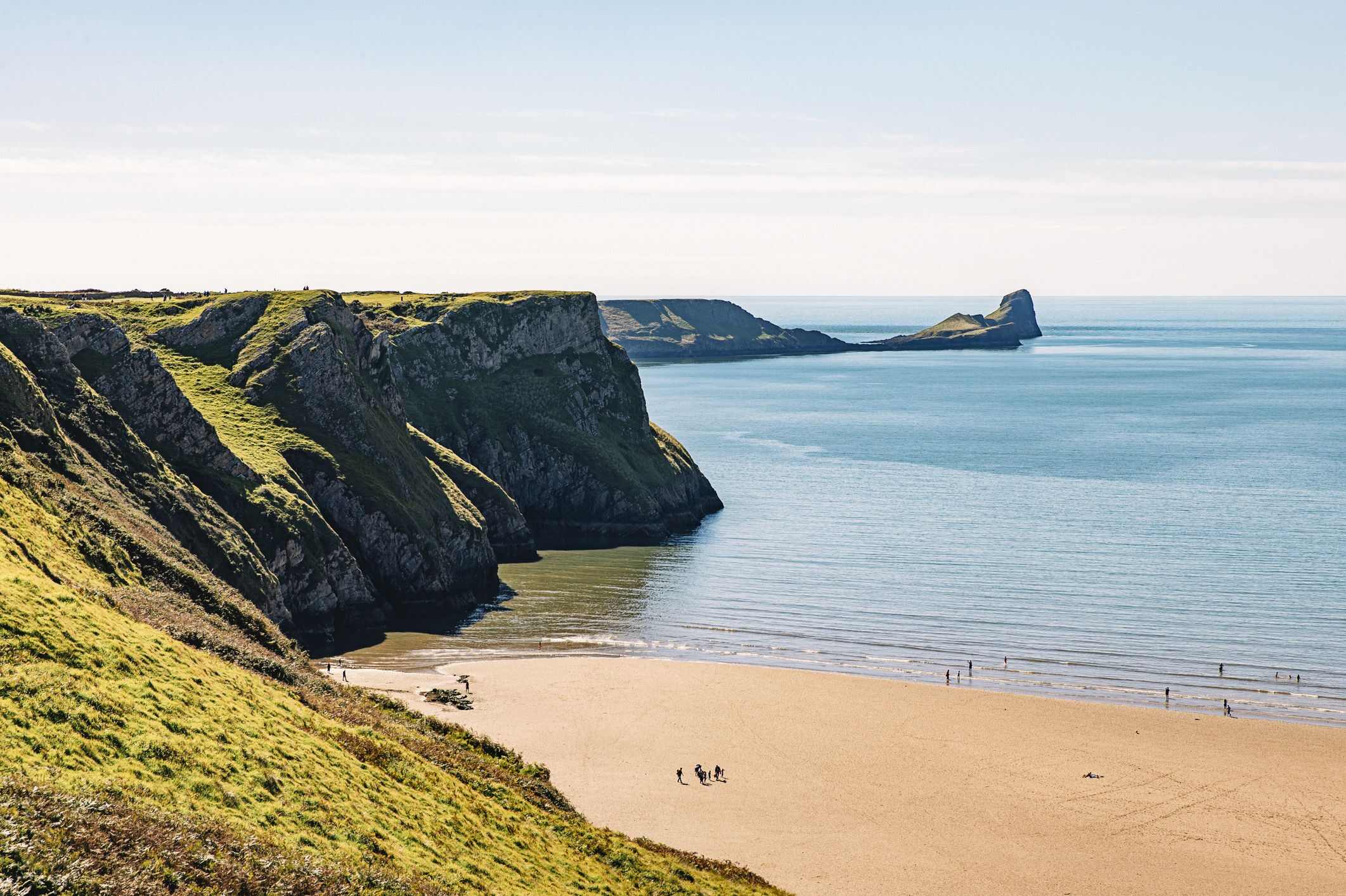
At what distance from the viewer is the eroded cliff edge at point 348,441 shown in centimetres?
6625

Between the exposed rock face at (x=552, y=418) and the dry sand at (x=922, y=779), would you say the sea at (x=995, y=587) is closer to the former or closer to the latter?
the dry sand at (x=922, y=779)

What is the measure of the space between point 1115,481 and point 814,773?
317ft

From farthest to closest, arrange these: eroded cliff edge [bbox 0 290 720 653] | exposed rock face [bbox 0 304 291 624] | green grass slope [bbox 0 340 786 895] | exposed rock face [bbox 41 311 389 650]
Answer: exposed rock face [bbox 41 311 389 650], eroded cliff edge [bbox 0 290 720 653], exposed rock face [bbox 0 304 291 624], green grass slope [bbox 0 340 786 895]

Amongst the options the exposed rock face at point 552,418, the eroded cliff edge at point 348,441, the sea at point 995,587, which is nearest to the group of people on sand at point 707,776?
the sea at point 995,587

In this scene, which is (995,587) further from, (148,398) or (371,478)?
(148,398)

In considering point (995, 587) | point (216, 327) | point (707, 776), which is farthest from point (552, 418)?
point (707, 776)

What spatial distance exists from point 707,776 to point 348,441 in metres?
44.9

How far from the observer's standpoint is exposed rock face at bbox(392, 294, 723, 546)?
114750 millimetres

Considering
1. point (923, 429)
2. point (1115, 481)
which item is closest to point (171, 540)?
point (1115, 481)

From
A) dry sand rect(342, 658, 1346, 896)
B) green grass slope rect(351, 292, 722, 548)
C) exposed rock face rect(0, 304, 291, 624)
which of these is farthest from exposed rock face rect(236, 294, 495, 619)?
green grass slope rect(351, 292, 722, 548)

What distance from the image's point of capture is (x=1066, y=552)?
10100cm

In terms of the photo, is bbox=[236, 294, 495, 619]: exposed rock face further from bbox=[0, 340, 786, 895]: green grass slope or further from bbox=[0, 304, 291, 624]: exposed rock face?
bbox=[0, 340, 786, 895]: green grass slope

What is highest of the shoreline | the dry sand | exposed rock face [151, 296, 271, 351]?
exposed rock face [151, 296, 271, 351]

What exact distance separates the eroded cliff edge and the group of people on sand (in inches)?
1007
